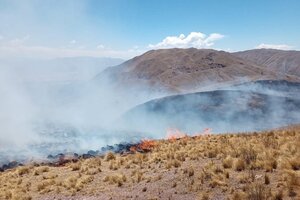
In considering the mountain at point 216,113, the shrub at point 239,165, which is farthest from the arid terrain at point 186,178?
the mountain at point 216,113

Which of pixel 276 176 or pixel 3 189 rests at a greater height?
pixel 276 176

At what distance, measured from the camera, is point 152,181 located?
56.5 ft

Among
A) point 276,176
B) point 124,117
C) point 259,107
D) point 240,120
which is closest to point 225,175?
point 276,176

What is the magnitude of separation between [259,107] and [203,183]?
287 feet

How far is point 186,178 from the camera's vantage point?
16281 millimetres

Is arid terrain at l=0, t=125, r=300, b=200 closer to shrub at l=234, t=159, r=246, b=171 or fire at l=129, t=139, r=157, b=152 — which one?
shrub at l=234, t=159, r=246, b=171

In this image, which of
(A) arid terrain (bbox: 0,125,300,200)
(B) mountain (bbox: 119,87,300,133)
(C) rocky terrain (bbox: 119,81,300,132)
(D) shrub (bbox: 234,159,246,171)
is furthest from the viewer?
(B) mountain (bbox: 119,87,300,133)

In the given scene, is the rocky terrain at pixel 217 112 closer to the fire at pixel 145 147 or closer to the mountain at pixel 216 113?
the mountain at pixel 216 113

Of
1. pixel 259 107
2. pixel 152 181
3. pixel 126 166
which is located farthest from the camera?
pixel 259 107

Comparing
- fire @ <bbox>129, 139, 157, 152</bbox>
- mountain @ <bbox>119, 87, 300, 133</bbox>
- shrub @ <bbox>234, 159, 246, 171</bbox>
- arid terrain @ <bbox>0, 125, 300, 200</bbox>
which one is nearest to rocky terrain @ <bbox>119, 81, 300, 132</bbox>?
mountain @ <bbox>119, 87, 300, 133</bbox>

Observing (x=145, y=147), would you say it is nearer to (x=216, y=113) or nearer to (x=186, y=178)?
(x=186, y=178)

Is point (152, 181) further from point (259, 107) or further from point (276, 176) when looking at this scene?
point (259, 107)

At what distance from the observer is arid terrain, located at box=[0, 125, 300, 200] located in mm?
13609

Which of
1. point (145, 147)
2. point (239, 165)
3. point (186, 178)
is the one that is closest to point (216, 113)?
point (145, 147)
